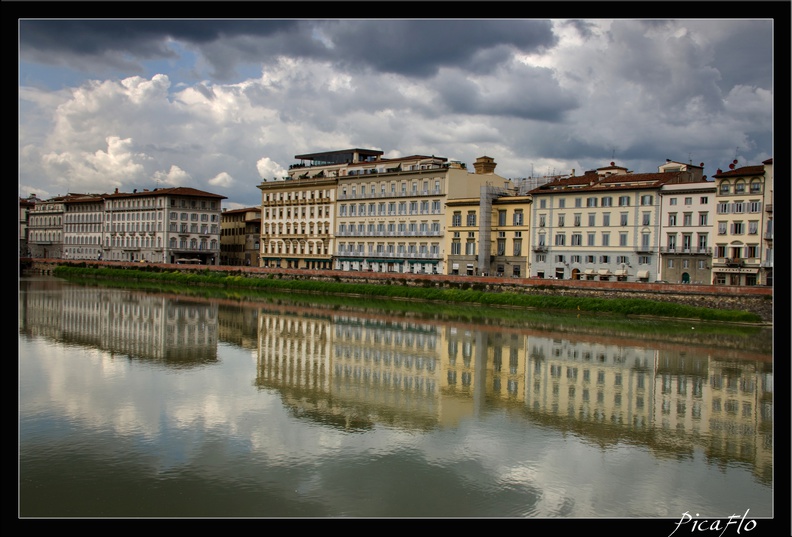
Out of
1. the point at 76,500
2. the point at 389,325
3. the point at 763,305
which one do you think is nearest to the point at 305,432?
the point at 76,500

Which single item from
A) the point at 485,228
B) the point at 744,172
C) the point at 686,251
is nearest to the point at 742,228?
the point at 744,172

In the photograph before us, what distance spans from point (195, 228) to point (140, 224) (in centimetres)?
717

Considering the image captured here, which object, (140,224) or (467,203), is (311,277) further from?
(140,224)

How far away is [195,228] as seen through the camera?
276 ft

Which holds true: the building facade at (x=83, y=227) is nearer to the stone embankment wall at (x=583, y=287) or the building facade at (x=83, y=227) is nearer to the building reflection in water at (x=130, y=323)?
the stone embankment wall at (x=583, y=287)

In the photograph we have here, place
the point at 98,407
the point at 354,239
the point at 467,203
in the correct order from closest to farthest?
the point at 98,407 < the point at 467,203 < the point at 354,239

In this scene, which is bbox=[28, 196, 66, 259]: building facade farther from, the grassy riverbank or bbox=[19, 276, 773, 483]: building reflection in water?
bbox=[19, 276, 773, 483]: building reflection in water

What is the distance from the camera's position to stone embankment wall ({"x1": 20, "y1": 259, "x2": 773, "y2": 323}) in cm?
3700

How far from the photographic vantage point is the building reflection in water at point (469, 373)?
591 inches

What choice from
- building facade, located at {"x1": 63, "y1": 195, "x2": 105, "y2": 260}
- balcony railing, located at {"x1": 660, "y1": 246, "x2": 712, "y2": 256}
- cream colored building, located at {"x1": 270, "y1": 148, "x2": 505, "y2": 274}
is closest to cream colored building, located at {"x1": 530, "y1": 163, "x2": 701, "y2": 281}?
balcony railing, located at {"x1": 660, "y1": 246, "x2": 712, "y2": 256}

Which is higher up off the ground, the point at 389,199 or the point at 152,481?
the point at 389,199

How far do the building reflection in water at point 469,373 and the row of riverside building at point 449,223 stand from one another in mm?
11435
